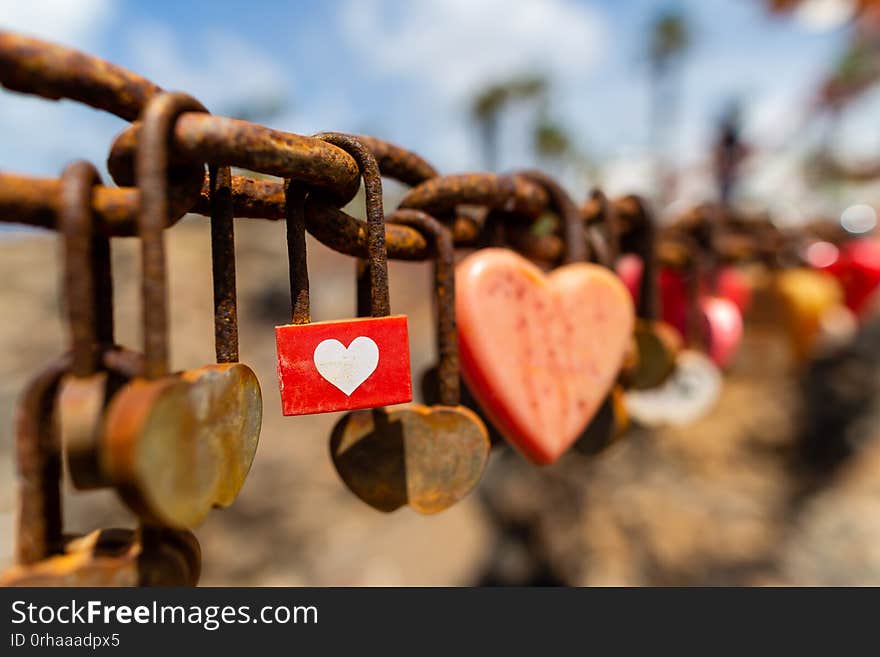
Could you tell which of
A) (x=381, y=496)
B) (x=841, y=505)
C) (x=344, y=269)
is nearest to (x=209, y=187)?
(x=381, y=496)

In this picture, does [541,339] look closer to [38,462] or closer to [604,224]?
[604,224]

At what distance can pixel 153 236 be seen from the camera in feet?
1.04

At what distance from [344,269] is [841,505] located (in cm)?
502

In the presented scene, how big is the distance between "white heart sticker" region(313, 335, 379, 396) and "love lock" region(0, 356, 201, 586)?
14cm

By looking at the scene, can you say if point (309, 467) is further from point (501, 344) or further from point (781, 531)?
point (501, 344)

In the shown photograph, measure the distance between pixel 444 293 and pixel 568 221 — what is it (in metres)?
0.20

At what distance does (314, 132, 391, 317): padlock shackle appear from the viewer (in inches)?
17.1

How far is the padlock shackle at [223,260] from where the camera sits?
408 millimetres

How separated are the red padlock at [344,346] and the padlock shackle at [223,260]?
0.11 ft

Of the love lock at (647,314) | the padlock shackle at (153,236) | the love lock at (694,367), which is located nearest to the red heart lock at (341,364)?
the padlock shackle at (153,236)

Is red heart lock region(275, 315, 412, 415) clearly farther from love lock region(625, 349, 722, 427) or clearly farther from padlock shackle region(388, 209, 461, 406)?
love lock region(625, 349, 722, 427)

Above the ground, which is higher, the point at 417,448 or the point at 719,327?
the point at 719,327

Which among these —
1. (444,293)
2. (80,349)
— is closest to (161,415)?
(80,349)
